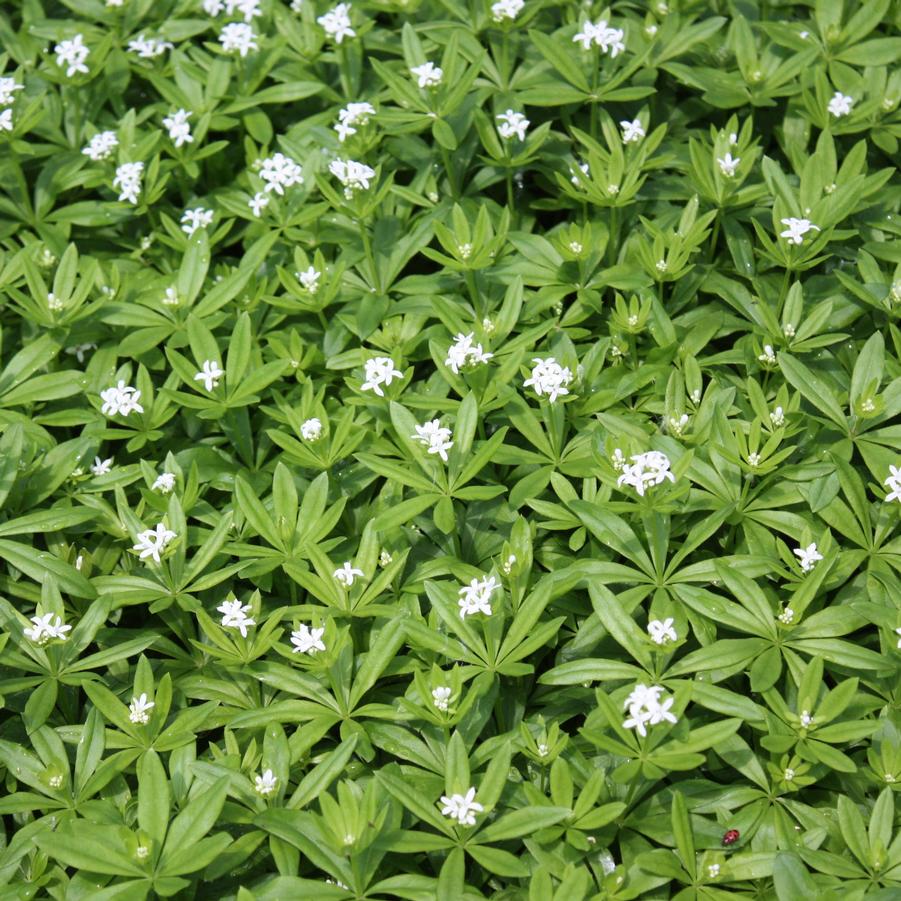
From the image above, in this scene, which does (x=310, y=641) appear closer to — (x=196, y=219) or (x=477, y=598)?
(x=477, y=598)

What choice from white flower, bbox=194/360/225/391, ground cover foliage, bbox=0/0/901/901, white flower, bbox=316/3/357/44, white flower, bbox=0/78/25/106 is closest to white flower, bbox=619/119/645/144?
ground cover foliage, bbox=0/0/901/901

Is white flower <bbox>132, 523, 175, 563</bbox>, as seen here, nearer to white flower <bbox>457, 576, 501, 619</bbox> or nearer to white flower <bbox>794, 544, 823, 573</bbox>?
white flower <bbox>457, 576, 501, 619</bbox>

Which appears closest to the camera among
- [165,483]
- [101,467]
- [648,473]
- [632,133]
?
[648,473]

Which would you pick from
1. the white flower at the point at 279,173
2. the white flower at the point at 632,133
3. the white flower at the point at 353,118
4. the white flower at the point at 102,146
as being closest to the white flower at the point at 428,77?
the white flower at the point at 353,118

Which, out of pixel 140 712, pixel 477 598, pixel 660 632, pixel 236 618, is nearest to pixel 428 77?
pixel 477 598

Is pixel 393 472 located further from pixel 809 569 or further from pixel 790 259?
pixel 790 259

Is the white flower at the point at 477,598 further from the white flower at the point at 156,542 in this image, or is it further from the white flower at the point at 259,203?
the white flower at the point at 259,203

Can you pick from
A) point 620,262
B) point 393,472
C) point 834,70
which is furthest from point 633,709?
point 834,70
